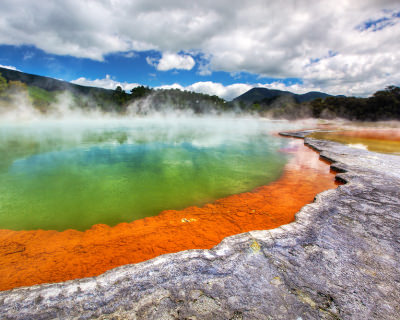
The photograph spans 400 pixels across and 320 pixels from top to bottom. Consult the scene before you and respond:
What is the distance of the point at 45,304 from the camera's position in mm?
1799

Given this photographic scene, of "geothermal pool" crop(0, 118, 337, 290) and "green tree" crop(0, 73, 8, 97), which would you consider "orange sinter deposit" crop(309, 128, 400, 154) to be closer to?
"geothermal pool" crop(0, 118, 337, 290)

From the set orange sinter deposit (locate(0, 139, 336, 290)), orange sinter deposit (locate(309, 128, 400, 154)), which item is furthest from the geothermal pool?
orange sinter deposit (locate(309, 128, 400, 154))

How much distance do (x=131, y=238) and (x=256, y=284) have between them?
7.55ft

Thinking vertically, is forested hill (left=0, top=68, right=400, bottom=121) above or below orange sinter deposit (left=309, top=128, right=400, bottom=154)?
above

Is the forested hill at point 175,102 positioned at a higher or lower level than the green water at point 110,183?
higher

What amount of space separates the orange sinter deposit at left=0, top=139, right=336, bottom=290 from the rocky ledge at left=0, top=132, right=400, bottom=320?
0.68 metres

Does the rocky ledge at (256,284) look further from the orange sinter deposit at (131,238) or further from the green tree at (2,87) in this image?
the green tree at (2,87)

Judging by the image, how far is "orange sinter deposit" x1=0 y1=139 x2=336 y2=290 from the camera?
2695 mm

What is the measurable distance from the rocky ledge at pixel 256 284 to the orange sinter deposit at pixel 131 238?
68 cm

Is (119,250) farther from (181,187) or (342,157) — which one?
(342,157)

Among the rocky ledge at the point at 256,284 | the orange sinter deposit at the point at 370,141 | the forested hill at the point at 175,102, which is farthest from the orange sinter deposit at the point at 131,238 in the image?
the forested hill at the point at 175,102

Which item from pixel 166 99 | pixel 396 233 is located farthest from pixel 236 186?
pixel 166 99

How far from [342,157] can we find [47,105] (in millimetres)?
58082

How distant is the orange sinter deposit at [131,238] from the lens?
2695 mm
